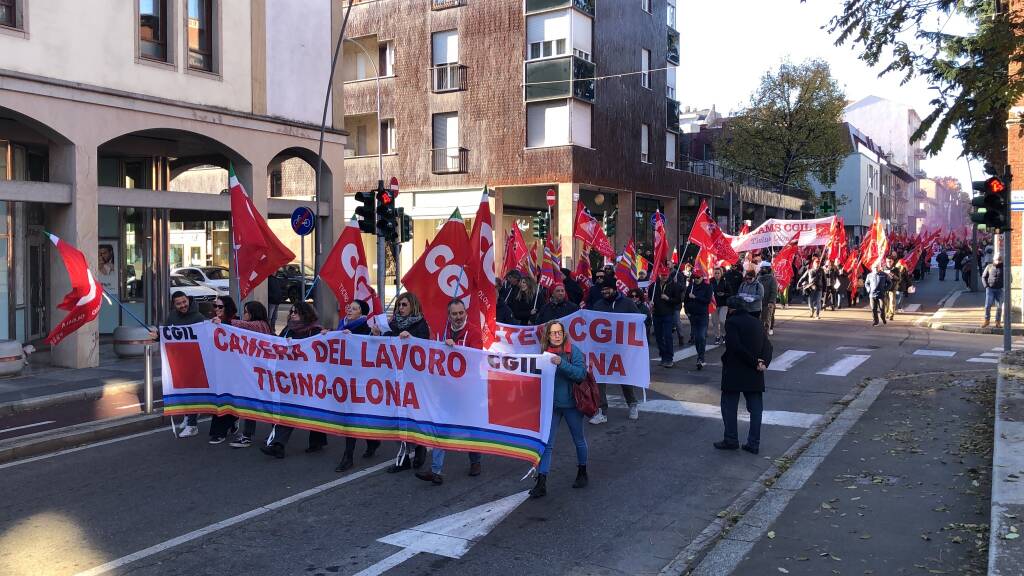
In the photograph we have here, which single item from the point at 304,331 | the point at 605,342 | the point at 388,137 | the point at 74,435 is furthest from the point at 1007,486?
the point at 388,137

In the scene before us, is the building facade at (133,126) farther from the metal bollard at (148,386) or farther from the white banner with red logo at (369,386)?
the white banner with red logo at (369,386)

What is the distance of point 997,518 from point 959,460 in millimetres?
2512

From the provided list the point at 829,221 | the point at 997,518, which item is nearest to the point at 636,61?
the point at 829,221

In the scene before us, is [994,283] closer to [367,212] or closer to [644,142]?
[367,212]

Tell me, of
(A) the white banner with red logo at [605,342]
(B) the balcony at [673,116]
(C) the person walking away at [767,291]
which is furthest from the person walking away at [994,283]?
(B) the balcony at [673,116]

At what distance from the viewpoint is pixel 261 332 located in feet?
29.9

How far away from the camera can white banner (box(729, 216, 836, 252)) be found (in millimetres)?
25000

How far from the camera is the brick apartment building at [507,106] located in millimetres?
32062

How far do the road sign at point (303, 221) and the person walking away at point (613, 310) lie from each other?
8.37 meters

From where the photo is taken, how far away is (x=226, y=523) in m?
6.50

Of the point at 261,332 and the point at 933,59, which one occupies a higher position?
the point at 933,59

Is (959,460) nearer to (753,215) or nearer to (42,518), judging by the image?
(42,518)

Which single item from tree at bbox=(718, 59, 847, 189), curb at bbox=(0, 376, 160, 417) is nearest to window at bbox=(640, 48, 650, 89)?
tree at bbox=(718, 59, 847, 189)

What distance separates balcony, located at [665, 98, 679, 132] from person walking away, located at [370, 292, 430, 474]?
33.3 metres
